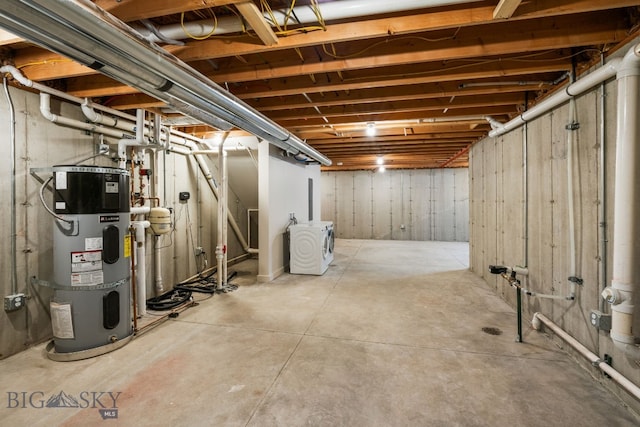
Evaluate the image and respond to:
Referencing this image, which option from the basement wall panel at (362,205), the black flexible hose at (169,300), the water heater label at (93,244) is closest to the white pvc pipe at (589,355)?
the water heater label at (93,244)

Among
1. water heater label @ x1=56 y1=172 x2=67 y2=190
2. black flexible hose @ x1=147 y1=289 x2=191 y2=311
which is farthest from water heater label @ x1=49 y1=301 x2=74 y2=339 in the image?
black flexible hose @ x1=147 y1=289 x2=191 y2=311

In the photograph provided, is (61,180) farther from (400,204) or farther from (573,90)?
(400,204)

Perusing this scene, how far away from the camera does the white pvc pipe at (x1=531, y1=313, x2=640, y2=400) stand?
1748 millimetres

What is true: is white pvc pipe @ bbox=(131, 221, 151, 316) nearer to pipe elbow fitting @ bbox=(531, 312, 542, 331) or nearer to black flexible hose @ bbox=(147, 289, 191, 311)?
black flexible hose @ bbox=(147, 289, 191, 311)

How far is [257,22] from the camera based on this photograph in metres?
1.77

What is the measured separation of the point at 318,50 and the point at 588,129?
2270 millimetres

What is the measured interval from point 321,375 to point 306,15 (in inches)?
101

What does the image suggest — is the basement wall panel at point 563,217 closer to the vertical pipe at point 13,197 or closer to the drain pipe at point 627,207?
the drain pipe at point 627,207

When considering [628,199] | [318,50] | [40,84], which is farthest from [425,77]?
[40,84]

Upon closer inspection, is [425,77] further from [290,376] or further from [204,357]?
[204,357]

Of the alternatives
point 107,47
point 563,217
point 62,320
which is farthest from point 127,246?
point 563,217

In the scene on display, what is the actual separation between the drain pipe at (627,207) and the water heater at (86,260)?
377 centimetres

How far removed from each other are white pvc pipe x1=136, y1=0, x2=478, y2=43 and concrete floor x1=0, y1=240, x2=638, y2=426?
247cm

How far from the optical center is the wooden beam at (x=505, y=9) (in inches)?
62.2
